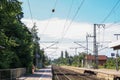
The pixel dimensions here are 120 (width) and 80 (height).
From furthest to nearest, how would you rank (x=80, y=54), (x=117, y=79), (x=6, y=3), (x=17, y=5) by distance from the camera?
(x=80, y=54), (x=117, y=79), (x=17, y=5), (x=6, y=3)

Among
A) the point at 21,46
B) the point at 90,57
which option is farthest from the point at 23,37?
the point at 90,57

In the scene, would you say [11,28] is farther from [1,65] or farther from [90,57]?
[90,57]

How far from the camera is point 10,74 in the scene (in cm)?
3591

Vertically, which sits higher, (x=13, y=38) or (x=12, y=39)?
(x=13, y=38)

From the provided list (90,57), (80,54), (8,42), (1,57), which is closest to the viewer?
(8,42)

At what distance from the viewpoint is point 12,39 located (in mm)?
49344

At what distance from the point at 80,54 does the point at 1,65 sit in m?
155

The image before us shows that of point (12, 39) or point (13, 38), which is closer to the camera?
point (12, 39)

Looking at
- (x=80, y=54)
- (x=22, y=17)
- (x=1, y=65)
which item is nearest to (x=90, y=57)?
(x=80, y=54)

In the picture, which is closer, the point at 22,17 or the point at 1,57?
the point at 1,57

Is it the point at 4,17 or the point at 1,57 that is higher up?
the point at 4,17

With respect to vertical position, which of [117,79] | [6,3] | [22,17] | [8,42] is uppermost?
[22,17]

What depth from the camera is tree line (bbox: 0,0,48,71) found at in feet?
92.3

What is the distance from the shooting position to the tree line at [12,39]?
28.1 meters
